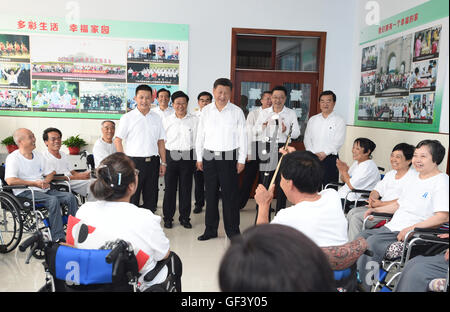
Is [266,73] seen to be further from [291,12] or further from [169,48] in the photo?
[169,48]

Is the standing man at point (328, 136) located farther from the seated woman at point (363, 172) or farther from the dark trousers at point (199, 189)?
the dark trousers at point (199, 189)

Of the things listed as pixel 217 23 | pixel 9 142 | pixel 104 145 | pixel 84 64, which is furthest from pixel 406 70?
pixel 9 142

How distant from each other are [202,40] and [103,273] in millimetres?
4447

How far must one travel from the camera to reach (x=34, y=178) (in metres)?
3.42

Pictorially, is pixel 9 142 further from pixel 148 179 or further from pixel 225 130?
pixel 225 130

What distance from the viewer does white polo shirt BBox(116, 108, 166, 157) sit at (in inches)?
154

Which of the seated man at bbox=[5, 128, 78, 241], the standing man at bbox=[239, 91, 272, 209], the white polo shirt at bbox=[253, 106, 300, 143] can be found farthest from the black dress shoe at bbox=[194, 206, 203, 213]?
the seated man at bbox=[5, 128, 78, 241]

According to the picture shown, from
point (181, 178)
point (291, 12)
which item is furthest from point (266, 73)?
point (181, 178)

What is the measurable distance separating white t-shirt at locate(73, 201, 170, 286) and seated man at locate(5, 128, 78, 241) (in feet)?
5.63

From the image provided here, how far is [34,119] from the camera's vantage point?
5.20 meters

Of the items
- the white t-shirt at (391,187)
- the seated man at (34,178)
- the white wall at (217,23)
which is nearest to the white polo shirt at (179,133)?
the white wall at (217,23)

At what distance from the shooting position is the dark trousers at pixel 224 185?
3.70 meters

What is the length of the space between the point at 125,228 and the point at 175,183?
266cm

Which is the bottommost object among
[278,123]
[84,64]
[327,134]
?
[327,134]
